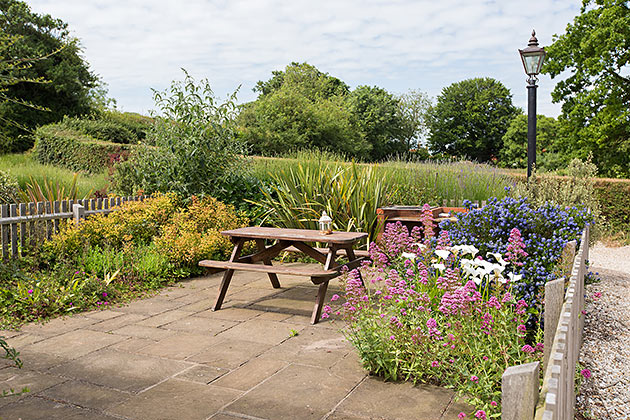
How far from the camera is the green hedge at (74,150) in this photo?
16.2 m

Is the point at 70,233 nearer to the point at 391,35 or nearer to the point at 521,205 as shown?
the point at 521,205

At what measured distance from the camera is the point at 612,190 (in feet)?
38.6

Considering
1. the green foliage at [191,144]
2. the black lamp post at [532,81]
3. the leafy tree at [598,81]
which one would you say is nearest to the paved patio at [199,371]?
the green foliage at [191,144]

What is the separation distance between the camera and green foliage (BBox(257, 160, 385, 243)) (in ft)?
24.2

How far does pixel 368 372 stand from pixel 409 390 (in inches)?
14.2

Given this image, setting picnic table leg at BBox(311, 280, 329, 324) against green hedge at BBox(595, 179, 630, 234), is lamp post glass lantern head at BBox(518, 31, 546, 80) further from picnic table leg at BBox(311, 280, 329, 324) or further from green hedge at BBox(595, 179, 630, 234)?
picnic table leg at BBox(311, 280, 329, 324)

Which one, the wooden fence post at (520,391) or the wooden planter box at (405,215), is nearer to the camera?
the wooden fence post at (520,391)

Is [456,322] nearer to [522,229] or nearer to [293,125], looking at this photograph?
[522,229]

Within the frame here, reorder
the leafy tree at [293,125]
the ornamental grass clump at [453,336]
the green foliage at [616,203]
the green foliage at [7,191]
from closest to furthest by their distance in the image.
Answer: the ornamental grass clump at [453,336] → the green foliage at [7,191] → the green foliage at [616,203] → the leafy tree at [293,125]

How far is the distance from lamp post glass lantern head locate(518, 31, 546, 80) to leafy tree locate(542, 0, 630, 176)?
1229 cm

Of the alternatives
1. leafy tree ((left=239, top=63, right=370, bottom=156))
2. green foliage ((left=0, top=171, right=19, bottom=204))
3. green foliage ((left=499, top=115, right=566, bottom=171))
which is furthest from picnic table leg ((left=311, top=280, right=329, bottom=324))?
green foliage ((left=499, top=115, right=566, bottom=171))

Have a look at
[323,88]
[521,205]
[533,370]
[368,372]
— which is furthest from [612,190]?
[323,88]

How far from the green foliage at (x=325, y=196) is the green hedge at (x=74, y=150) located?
927 centimetres

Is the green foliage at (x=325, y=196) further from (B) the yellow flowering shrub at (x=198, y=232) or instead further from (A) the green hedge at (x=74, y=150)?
(A) the green hedge at (x=74, y=150)
